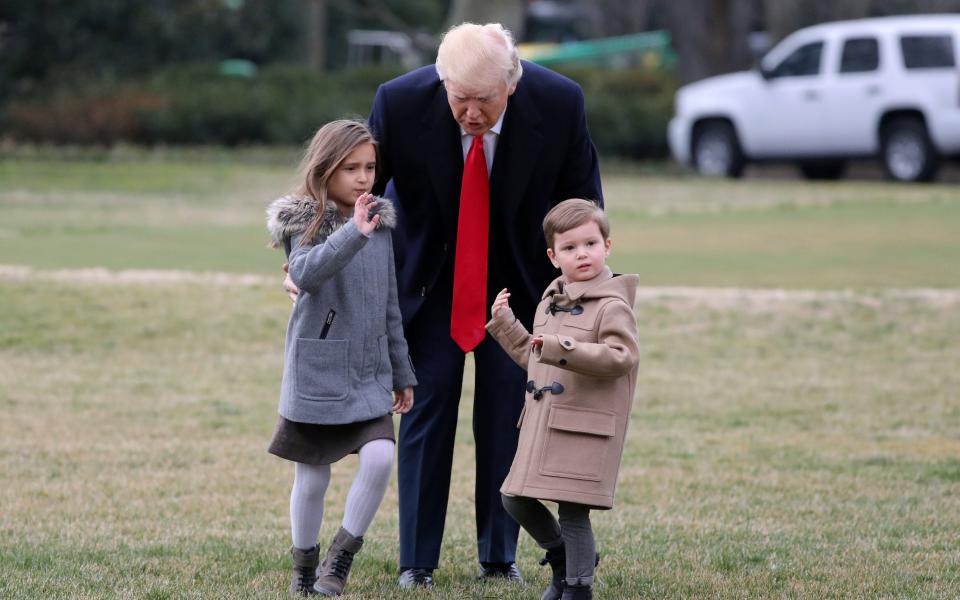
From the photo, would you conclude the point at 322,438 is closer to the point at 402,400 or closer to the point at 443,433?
the point at 402,400

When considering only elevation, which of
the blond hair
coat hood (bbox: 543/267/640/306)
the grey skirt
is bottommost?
the grey skirt

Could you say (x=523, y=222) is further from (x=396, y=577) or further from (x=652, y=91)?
(x=652, y=91)

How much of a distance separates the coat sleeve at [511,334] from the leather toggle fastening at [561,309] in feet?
0.33

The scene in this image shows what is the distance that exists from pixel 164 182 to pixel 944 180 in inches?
449

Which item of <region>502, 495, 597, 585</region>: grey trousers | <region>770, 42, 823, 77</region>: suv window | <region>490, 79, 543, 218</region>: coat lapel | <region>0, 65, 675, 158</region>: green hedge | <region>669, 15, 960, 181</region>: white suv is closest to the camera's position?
<region>502, 495, 597, 585</region>: grey trousers

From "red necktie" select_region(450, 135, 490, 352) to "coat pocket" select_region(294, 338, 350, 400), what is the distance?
53cm

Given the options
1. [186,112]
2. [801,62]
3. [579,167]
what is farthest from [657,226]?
[186,112]

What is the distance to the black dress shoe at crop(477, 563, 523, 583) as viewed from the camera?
5.22 metres

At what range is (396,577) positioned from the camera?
5215mm

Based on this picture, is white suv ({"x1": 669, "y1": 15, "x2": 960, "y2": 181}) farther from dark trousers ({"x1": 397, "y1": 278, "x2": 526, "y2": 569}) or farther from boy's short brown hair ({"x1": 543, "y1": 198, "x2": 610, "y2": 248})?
boy's short brown hair ({"x1": 543, "y1": 198, "x2": 610, "y2": 248})

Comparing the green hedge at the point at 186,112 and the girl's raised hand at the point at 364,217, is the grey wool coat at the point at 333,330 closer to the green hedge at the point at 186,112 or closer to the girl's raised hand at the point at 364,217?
the girl's raised hand at the point at 364,217

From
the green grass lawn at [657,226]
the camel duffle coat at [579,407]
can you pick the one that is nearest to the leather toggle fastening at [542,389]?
the camel duffle coat at [579,407]

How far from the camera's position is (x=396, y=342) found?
4879 mm

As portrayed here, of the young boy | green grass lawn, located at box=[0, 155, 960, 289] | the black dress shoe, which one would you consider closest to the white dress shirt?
the young boy
